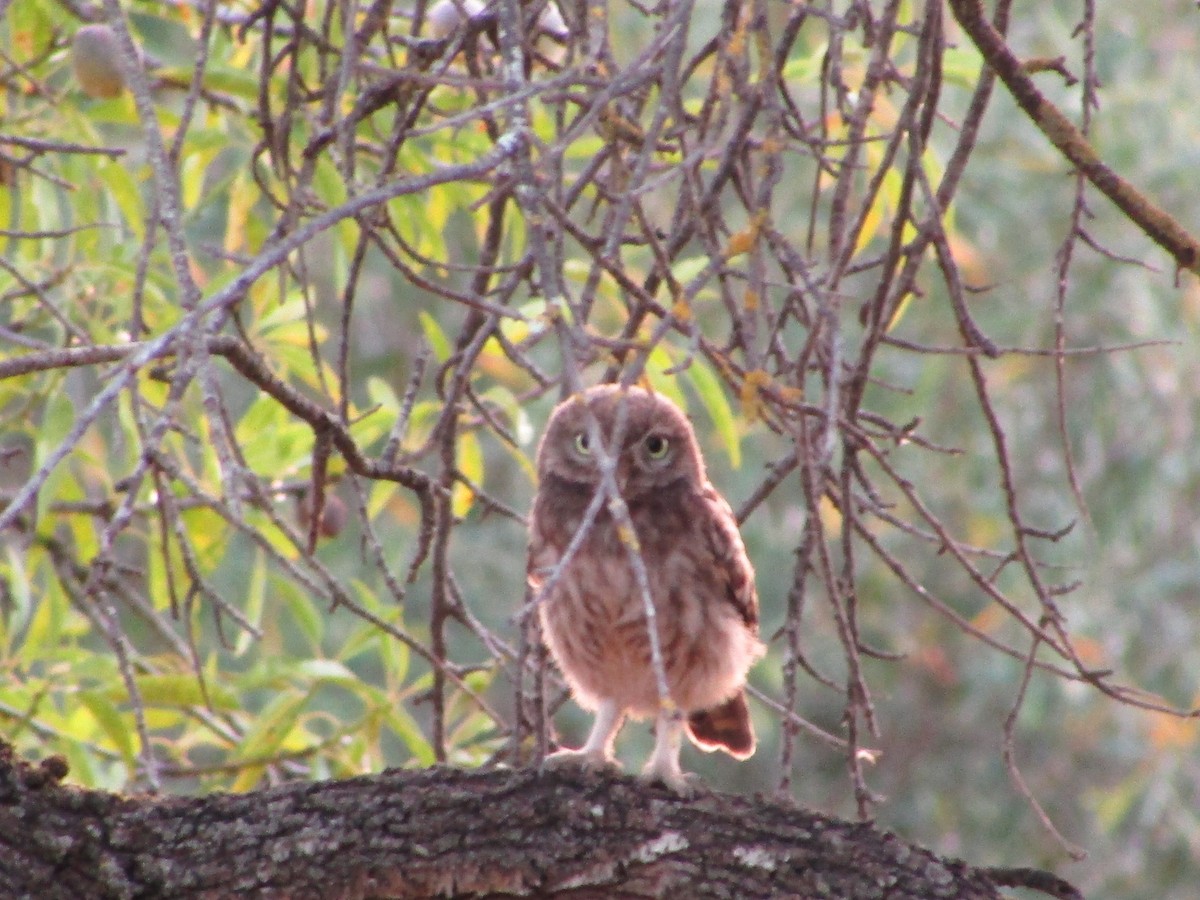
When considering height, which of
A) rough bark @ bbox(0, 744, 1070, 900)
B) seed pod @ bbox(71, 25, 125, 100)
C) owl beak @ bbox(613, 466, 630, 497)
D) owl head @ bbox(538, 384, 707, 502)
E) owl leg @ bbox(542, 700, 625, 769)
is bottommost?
rough bark @ bbox(0, 744, 1070, 900)

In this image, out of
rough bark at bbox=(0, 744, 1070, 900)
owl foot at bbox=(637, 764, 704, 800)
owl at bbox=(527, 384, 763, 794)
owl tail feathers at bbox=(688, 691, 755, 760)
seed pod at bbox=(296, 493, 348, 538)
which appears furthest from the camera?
owl tail feathers at bbox=(688, 691, 755, 760)

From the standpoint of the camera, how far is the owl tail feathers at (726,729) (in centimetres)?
392

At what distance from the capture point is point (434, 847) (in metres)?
2.33

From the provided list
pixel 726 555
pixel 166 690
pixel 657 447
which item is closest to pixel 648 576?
pixel 726 555

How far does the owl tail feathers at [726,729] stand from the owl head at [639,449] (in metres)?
0.59

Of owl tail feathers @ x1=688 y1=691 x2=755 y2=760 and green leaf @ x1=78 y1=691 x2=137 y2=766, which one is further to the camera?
owl tail feathers @ x1=688 y1=691 x2=755 y2=760

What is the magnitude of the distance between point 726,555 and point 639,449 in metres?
0.30

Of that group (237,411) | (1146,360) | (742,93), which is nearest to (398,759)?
(237,411)

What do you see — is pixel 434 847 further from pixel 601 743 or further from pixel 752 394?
pixel 601 743

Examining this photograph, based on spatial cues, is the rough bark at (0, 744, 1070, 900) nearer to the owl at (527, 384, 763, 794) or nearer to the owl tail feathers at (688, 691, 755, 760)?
the owl at (527, 384, 763, 794)

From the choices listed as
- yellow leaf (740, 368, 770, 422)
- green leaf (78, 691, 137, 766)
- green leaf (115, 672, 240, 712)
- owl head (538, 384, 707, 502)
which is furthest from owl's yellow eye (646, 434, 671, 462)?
yellow leaf (740, 368, 770, 422)

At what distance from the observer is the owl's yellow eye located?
12.0 ft

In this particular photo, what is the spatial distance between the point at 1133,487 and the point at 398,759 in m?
4.73

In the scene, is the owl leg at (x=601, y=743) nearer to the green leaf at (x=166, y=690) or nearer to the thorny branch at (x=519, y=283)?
the thorny branch at (x=519, y=283)
